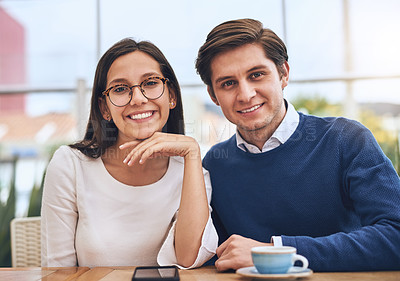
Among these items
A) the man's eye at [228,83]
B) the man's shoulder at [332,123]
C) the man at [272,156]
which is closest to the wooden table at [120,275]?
the man at [272,156]

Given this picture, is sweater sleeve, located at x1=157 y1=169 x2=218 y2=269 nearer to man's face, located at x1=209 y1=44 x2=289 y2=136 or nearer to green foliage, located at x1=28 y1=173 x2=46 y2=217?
man's face, located at x1=209 y1=44 x2=289 y2=136

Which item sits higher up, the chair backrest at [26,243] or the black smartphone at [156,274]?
the black smartphone at [156,274]

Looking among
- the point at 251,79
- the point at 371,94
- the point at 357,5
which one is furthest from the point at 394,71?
the point at 251,79

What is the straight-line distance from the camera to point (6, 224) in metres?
2.76

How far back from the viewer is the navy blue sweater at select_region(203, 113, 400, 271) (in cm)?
142

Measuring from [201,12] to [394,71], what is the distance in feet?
6.39

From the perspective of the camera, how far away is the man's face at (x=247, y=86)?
1.63 m

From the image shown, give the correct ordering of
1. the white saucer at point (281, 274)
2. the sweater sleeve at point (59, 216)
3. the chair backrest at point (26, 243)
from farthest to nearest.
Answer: the chair backrest at point (26, 243) < the sweater sleeve at point (59, 216) < the white saucer at point (281, 274)

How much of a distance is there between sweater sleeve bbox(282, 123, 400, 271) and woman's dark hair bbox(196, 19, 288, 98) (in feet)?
1.37

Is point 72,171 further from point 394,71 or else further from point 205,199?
point 394,71

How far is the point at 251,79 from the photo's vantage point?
1.66m

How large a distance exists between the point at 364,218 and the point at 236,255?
0.49m

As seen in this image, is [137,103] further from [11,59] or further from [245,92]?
[11,59]

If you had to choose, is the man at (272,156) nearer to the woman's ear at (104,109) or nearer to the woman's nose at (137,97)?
the woman's nose at (137,97)
